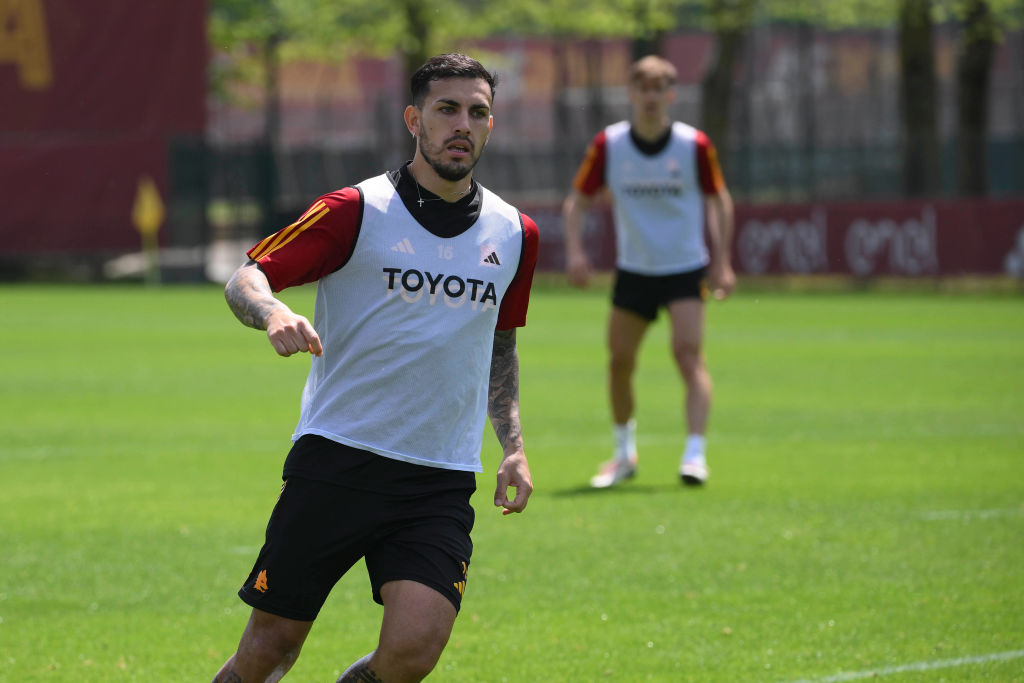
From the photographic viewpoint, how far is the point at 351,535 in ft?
15.1

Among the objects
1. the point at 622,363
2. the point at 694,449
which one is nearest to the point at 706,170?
the point at 622,363

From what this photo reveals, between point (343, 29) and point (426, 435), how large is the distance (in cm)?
3840

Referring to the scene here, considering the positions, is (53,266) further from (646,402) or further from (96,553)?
(96,553)

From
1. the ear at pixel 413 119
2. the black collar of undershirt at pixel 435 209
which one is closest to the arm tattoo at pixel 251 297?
the black collar of undershirt at pixel 435 209

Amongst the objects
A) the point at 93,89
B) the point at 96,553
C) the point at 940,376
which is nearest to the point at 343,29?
the point at 93,89

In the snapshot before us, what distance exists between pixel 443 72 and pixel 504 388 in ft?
3.42

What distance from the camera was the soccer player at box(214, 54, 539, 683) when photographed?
14.9ft

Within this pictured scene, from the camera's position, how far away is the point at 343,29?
4188 cm

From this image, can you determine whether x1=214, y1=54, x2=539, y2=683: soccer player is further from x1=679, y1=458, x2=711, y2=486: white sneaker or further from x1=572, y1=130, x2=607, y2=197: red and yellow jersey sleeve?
x1=572, y1=130, x2=607, y2=197: red and yellow jersey sleeve

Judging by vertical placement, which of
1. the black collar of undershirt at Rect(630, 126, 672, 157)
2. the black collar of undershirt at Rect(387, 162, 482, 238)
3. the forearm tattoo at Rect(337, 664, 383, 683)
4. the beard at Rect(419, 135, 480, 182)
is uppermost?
the beard at Rect(419, 135, 480, 182)

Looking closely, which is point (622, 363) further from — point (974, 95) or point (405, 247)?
point (974, 95)

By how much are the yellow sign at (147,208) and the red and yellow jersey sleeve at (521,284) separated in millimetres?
29727

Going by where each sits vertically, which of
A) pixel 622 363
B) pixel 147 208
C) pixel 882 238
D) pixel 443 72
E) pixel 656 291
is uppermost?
pixel 443 72

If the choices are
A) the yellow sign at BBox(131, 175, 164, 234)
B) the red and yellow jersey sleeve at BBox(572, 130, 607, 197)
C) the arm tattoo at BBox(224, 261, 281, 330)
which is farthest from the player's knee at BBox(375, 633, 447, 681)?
the yellow sign at BBox(131, 175, 164, 234)
